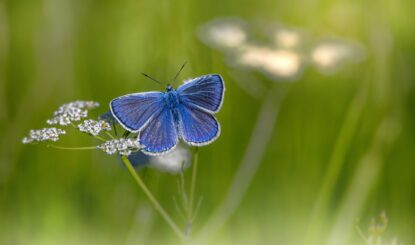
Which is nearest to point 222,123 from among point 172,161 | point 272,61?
point 272,61

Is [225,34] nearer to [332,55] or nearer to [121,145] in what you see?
[332,55]

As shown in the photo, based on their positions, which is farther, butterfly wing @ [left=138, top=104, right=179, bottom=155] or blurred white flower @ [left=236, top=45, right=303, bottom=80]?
blurred white flower @ [left=236, top=45, right=303, bottom=80]

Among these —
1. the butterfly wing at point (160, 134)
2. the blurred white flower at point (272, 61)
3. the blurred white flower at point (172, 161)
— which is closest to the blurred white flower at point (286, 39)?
the blurred white flower at point (272, 61)

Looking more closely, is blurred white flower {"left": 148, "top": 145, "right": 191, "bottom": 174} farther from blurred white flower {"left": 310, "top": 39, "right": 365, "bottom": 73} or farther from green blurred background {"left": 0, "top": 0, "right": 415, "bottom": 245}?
blurred white flower {"left": 310, "top": 39, "right": 365, "bottom": 73}

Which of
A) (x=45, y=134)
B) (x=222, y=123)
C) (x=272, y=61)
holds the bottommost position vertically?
(x=45, y=134)

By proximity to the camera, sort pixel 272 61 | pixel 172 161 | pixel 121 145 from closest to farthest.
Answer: pixel 121 145
pixel 172 161
pixel 272 61

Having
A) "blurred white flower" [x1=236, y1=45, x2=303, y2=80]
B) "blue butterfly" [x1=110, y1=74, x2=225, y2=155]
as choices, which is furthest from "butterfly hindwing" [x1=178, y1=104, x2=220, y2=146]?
"blurred white flower" [x1=236, y1=45, x2=303, y2=80]

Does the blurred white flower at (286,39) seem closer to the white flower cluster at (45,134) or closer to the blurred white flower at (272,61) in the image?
the blurred white flower at (272,61)
